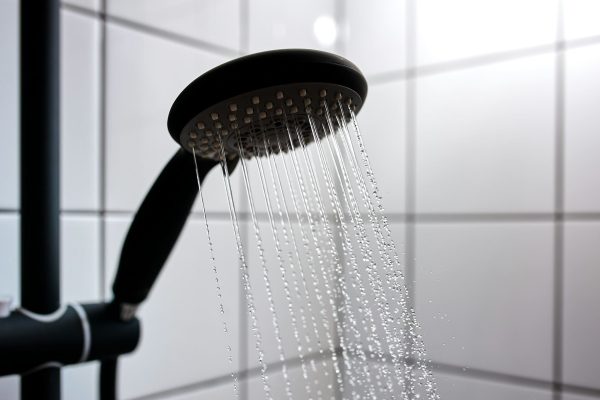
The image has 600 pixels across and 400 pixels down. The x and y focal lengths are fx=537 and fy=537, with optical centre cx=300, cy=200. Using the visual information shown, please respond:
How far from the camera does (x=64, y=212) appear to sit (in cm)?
50

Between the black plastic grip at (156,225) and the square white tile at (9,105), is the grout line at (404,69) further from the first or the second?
the black plastic grip at (156,225)

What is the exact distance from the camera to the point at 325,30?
78 centimetres

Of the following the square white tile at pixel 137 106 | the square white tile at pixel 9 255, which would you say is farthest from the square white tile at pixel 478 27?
the square white tile at pixel 9 255

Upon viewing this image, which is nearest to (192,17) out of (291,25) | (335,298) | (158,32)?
(158,32)

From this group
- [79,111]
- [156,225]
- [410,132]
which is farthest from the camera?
[410,132]

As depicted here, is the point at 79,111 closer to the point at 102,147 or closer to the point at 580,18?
the point at 102,147

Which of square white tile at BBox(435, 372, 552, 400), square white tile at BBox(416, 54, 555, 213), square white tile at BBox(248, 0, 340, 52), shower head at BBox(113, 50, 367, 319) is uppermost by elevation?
square white tile at BBox(248, 0, 340, 52)

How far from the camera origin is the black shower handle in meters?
0.36

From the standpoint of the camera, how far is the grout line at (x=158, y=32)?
0.52 metres

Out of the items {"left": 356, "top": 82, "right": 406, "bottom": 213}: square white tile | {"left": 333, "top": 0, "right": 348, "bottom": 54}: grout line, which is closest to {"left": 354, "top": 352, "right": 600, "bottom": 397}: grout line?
{"left": 356, "top": 82, "right": 406, "bottom": 213}: square white tile

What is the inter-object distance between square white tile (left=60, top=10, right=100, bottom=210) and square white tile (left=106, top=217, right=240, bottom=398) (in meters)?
0.05

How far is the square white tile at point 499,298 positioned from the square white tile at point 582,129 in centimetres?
5

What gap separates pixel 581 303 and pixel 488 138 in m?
0.22

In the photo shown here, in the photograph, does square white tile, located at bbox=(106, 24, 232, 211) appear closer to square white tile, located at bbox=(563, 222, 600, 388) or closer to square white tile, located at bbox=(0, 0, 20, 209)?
square white tile, located at bbox=(0, 0, 20, 209)
